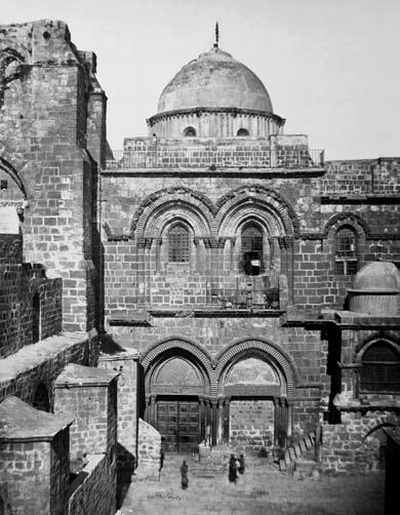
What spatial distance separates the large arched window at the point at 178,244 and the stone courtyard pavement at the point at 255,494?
20.9ft

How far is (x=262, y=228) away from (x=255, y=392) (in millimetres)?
5176

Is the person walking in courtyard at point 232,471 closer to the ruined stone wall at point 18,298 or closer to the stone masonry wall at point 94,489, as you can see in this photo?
the stone masonry wall at point 94,489

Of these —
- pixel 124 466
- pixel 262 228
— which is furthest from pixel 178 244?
pixel 124 466

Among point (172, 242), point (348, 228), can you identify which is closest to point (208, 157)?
point (172, 242)

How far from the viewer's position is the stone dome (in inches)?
648

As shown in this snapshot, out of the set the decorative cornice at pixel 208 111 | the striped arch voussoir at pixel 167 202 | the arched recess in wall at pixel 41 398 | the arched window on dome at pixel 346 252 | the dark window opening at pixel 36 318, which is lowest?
the arched recess in wall at pixel 41 398

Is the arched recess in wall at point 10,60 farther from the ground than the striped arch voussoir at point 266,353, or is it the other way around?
the arched recess in wall at point 10,60

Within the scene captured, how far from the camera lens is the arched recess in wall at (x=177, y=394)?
17656mm

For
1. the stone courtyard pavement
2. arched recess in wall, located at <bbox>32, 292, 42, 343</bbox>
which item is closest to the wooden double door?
the stone courtyard pavement

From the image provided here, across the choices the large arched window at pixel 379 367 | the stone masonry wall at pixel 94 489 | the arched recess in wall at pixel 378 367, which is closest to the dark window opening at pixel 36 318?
the stone masonry wall at pixel 94 489

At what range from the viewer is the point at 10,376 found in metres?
9.27

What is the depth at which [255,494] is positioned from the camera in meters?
14.9

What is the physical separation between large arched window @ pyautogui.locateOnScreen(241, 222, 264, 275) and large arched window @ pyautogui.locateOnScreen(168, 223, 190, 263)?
1.81m

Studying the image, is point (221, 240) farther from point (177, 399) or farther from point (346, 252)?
point (177, 399)
